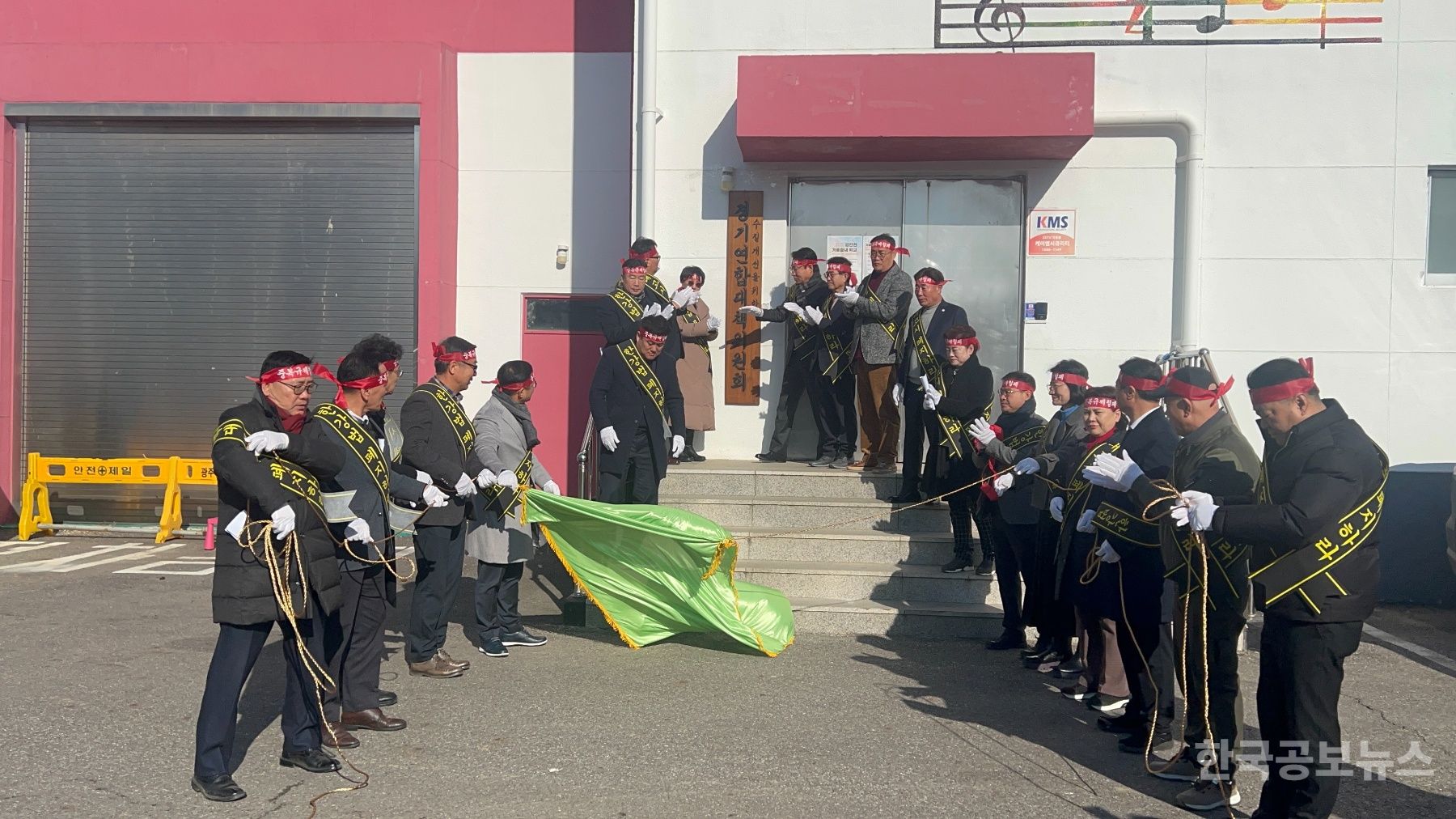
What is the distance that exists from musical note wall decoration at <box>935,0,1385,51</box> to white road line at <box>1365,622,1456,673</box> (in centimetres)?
501

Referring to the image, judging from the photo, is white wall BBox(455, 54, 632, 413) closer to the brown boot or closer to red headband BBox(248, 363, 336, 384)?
the brown boot

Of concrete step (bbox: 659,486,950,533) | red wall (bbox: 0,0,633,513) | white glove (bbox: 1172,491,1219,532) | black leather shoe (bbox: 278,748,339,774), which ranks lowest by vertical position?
black leather shoe (bbox: 278,748,339,774)

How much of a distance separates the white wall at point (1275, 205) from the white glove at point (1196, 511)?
19.4 ft

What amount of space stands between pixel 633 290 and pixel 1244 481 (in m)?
5.59

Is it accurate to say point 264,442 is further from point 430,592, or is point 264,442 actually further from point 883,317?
point 883,317

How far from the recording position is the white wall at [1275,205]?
33.8 feet

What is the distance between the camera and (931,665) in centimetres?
753

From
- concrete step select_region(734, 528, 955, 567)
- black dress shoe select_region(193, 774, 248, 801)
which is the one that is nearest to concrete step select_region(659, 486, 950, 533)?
concrete step select_region(734, 528, 955, 567)

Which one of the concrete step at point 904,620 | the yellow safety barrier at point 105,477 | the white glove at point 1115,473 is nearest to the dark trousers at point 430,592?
the concrete step at point 904,620

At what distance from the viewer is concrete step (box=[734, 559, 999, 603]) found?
8.46 meters

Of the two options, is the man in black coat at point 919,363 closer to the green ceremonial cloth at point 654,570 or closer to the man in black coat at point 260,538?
the green ceremonial cloth at point 654,570

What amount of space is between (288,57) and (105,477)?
4.76m

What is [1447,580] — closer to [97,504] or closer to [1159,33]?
[1159,33]

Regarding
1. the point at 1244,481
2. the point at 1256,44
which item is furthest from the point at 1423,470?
the point at 1244,481
